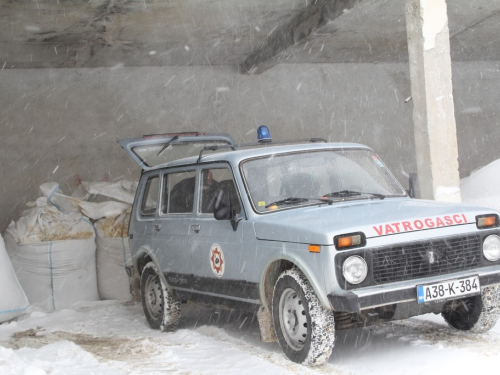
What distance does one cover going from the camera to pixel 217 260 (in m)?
5.71

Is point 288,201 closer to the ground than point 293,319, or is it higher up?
higher up

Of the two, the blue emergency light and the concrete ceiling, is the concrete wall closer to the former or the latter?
the concrete ceiling

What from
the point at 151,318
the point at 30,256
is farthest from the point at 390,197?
the point at 30,256

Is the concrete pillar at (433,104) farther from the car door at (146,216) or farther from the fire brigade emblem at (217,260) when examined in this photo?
the car door at (146,216)

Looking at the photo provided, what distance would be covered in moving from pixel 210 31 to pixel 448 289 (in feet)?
24.2

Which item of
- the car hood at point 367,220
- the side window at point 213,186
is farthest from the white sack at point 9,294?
the car hood at point 367,220

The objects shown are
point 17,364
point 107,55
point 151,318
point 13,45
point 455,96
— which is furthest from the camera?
point 455,96

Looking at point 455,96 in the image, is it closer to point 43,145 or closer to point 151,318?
point 43,145

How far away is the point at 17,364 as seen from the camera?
4699 mm

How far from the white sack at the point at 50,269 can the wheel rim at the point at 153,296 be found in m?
2.05

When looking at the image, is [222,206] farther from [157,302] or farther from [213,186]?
[157,302]

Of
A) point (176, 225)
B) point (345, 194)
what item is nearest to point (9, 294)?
point (176, 225)

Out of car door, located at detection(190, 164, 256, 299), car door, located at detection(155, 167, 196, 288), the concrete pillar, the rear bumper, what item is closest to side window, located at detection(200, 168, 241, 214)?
car door, located at detection(190, 164, 256, 299)

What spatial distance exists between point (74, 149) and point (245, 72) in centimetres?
372
